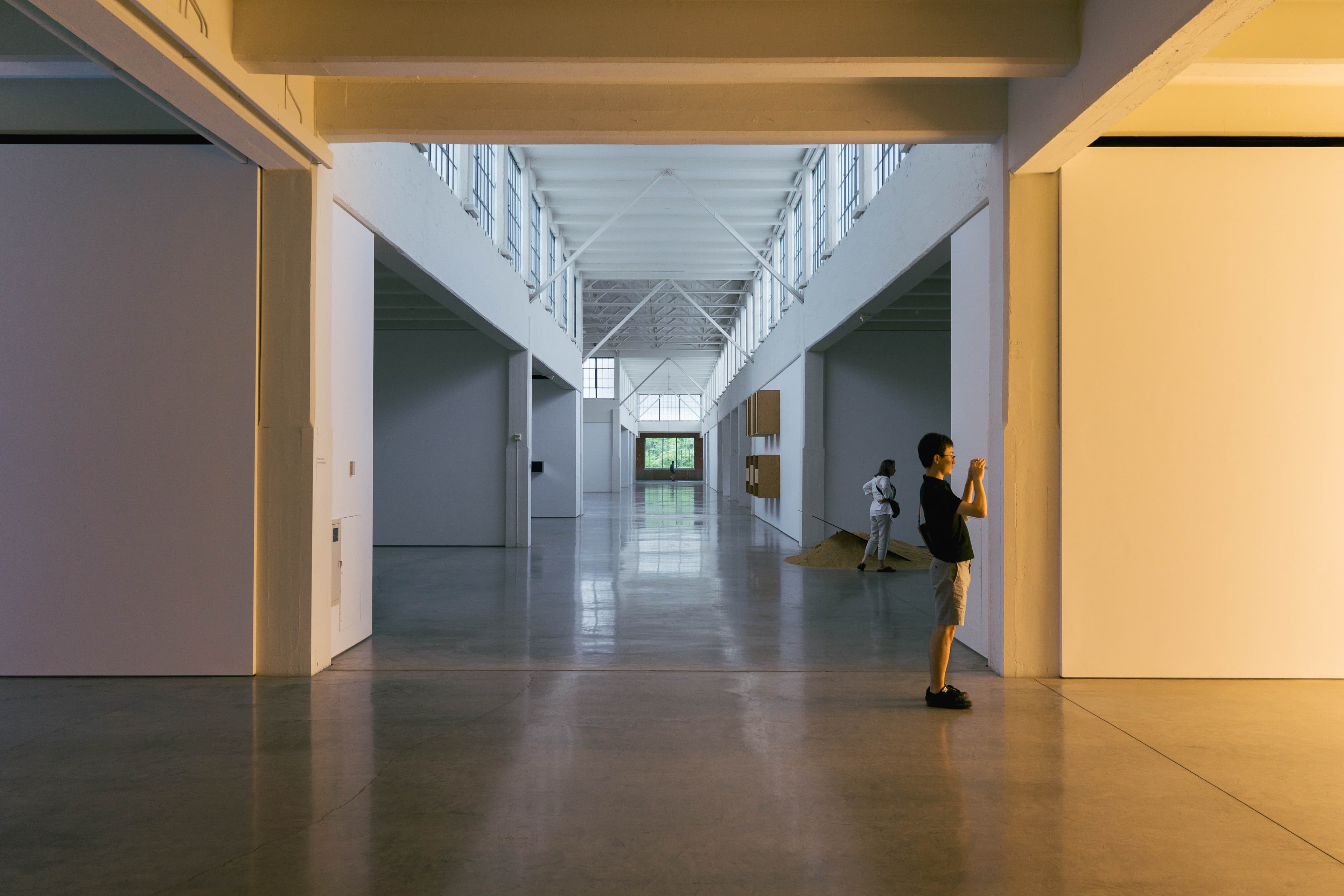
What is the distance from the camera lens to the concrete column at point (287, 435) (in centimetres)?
613

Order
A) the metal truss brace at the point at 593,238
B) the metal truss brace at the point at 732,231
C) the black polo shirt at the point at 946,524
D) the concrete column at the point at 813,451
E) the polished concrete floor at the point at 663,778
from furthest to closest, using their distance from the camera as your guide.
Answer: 1. the metal truss brace at the point at 593,238
2. the metal truss brace at the point at 732,231
3. the concrete column at the point at 813,451
4. the black polo shirt at the point at 946,524
5. the polished concrete floor at the point at 663,778

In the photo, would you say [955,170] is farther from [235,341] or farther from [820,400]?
[820,400]

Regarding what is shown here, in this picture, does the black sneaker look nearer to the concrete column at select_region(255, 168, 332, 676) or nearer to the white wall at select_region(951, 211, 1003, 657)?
the white wall at select_region(951, 211, 1003, 657)

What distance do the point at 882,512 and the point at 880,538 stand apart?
68 centimetres

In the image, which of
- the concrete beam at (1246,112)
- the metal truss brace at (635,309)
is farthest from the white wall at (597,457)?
the concrete beam at (1246,112)

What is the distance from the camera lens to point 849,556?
12.7 m

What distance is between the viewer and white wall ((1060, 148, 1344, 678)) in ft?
19.9

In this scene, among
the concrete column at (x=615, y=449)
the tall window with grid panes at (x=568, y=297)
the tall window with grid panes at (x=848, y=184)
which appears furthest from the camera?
the concrete column at (x=615, y=449)

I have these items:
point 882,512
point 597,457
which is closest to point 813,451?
point 882,512

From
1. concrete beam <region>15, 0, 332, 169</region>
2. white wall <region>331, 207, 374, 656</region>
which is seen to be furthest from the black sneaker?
concrete beam <region>15, 0, 332, 169</region>

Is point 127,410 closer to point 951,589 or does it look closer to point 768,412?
point 951,589

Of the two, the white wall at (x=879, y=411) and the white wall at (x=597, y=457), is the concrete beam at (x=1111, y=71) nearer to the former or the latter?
the white wall at (x=879, y=411)

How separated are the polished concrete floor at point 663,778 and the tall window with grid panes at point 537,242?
39.1 feet

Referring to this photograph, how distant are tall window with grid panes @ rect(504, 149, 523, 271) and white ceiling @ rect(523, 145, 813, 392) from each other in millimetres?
484
